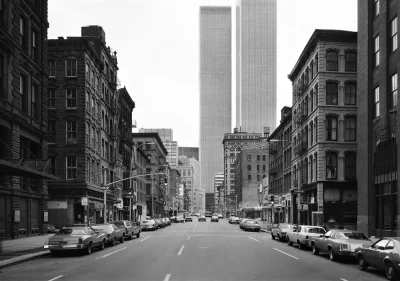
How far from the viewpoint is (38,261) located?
22312 mm

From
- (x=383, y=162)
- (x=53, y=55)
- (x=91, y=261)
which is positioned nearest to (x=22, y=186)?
(x=91, y=261)

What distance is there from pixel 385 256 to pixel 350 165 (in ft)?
124

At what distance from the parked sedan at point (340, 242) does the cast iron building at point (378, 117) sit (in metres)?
9.66

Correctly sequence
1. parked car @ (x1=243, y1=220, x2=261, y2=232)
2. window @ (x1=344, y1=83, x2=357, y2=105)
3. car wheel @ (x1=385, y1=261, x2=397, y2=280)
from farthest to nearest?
parked car @ (x1=243, y1=220, x2=261, y2=232) → window @ (x1=344, y1=83, x2=357, y2=105) → car wheel @ (x1=385, y1=261, x2=397, y2=280)

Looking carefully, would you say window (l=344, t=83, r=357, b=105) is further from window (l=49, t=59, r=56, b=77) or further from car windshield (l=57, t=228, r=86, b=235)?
car windshield (l=57, t=228, r=86, b=235)

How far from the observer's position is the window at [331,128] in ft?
174

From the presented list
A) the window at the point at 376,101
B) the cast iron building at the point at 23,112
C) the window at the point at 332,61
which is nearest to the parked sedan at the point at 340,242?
the window at the point at 376,101

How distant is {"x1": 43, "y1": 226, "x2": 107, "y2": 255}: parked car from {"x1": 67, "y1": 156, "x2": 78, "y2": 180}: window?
27332mm

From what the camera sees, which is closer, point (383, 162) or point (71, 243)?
point (71, 243)

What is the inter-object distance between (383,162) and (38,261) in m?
24.2

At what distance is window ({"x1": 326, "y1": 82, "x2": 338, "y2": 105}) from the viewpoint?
2089 inches

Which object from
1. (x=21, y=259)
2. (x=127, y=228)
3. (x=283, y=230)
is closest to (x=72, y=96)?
(x=127, y=228)

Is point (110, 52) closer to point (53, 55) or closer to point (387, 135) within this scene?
point (53, 55)

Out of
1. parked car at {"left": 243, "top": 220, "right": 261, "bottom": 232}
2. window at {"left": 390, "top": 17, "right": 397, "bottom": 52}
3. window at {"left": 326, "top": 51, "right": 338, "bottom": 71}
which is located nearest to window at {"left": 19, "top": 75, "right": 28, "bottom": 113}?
window at {"left": 390, "top": 17, "right": 397, "bottom": 52}
